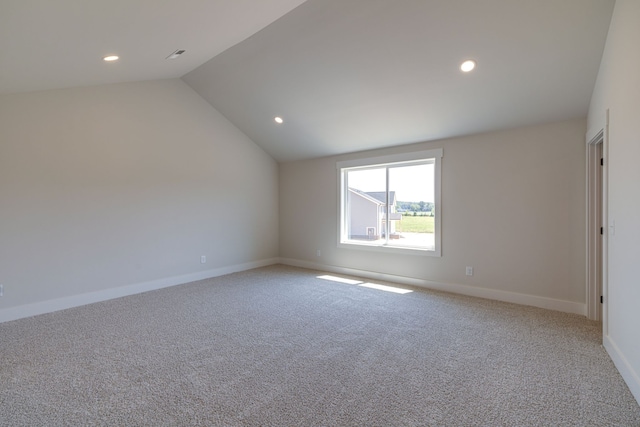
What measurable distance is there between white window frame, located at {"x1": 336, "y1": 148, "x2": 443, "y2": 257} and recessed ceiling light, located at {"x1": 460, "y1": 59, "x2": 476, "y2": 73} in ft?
4.57

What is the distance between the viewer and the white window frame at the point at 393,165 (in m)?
4.59

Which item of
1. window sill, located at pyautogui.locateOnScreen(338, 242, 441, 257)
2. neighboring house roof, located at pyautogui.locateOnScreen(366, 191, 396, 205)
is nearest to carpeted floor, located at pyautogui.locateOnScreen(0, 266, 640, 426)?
window sill, located at pyautogui.locateOnScreen(338, 242, 441, 257)

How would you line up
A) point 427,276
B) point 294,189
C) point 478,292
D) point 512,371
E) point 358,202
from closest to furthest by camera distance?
point 512,371, point 478,292, point 427,276, point 358,202, point 294,189

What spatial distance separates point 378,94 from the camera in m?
3.98

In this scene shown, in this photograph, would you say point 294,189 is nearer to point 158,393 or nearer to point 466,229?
point 466,229

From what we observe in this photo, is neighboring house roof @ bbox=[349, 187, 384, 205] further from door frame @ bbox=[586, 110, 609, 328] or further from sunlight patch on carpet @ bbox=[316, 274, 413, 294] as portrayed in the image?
door frame @ bbox=[586, 110, 609, 328]

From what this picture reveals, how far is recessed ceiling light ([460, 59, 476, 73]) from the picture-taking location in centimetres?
319

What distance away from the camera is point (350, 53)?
3.45m

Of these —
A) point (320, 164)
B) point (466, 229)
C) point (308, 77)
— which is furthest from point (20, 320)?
point (466, 229)

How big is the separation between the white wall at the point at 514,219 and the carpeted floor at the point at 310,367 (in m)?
0.36

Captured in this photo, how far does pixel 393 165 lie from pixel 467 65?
213 cm

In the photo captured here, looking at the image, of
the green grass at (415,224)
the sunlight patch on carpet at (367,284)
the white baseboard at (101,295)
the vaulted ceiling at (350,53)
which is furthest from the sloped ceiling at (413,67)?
the white baseboard at (101,295)

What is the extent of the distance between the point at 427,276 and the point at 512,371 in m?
2.42

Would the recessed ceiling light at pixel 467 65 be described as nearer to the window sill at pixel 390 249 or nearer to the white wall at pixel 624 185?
the white wall at pixel 624 185
